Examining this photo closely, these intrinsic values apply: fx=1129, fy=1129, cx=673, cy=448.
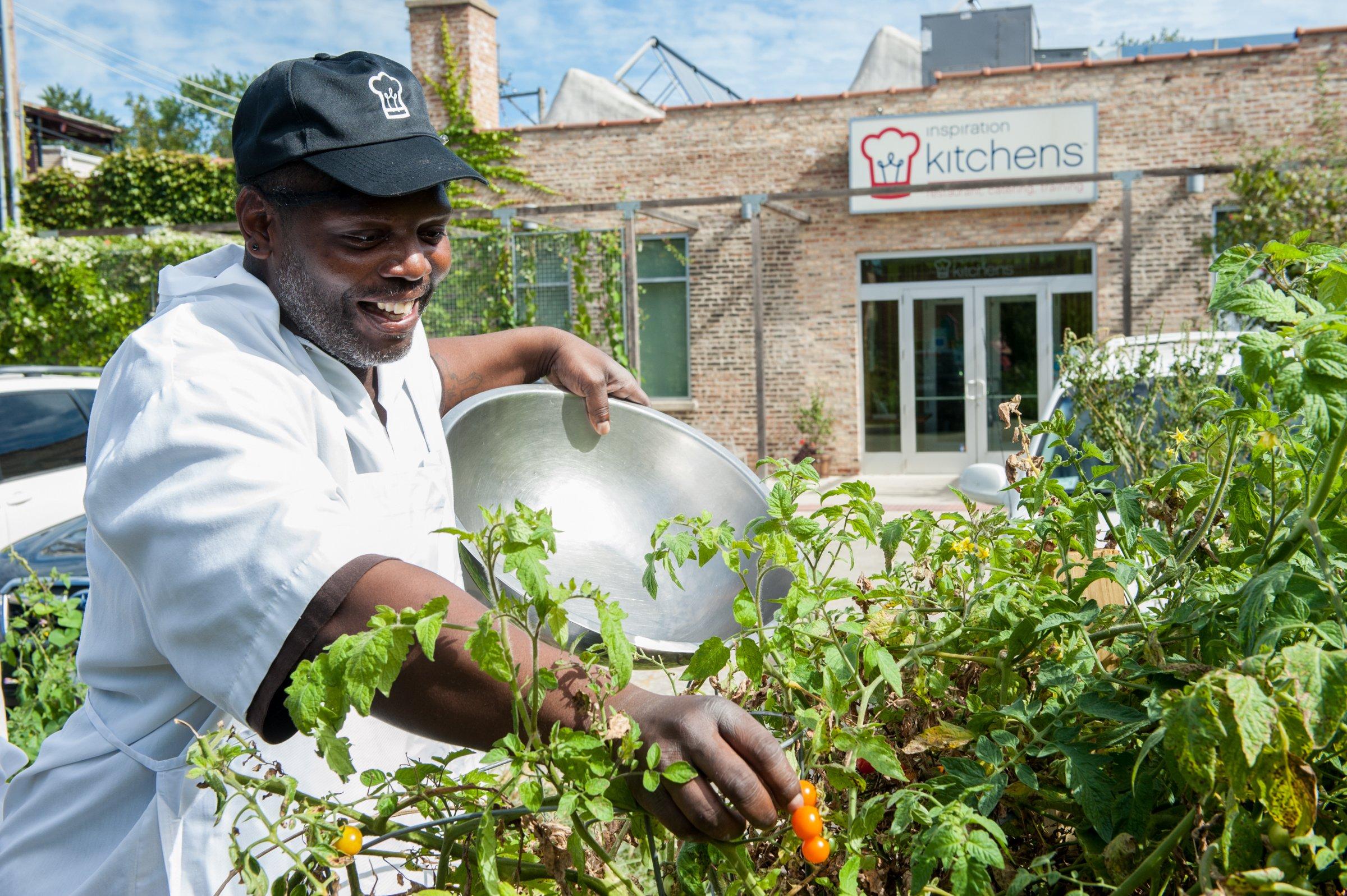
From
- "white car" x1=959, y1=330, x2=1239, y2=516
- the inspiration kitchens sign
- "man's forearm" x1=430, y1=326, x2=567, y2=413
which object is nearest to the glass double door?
the inspiration kitchens sign

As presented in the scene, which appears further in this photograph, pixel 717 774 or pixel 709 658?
pixel 709 658

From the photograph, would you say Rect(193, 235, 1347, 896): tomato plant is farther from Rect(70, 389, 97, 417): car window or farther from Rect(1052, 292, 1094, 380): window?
Rect(1052, 292, 1094, 380): window

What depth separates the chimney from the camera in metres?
15.7

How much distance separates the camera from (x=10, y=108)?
18.2 m

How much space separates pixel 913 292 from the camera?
14.6 meters

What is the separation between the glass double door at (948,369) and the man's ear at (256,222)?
1304cm

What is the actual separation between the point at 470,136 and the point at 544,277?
2.48 m

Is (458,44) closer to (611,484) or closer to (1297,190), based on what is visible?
(1297,190)

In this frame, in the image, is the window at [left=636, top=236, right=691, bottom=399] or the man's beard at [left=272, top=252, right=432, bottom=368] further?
the window at [left=636, top=236, right=691, bottom=399]

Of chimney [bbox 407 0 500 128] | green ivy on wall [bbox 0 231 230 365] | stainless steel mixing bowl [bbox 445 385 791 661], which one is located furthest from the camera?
chimney [bbox 407 0 500 128]

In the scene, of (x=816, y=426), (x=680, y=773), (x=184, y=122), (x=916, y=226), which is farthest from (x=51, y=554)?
(x=184, y=122)

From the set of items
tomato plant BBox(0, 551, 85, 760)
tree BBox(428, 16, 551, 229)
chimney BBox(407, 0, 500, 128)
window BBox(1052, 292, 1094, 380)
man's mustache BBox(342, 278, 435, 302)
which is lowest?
tomato plant BBox(0, 551, 85, 760)

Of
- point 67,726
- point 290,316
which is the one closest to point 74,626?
point 67,726

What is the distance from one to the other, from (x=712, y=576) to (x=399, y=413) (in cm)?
59
